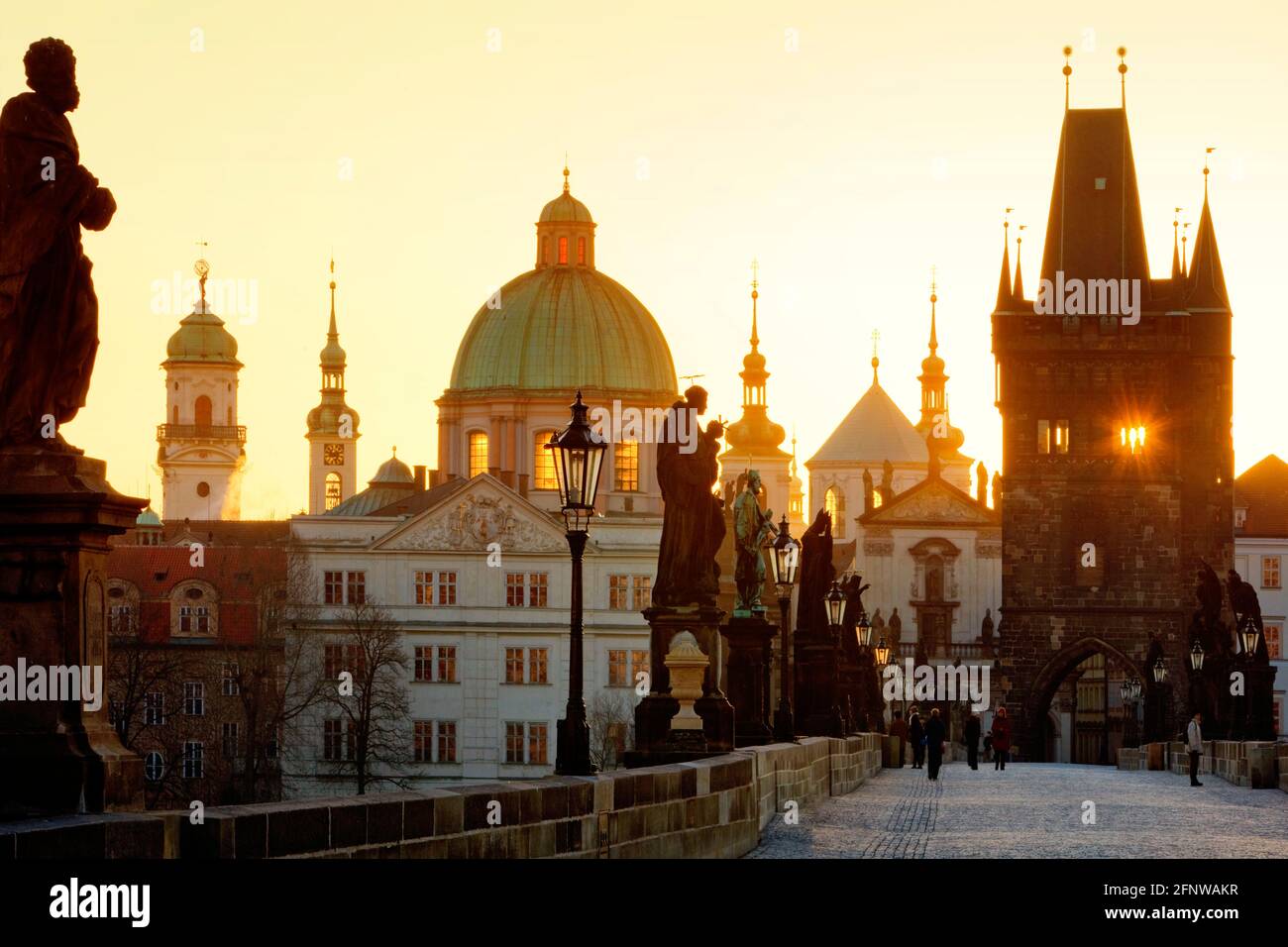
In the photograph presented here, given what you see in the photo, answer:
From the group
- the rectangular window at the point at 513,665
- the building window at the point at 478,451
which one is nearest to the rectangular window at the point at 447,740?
the rectangular window at the point at 513,665

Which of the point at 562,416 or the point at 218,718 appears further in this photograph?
the point at 562,416

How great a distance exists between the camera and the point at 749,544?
30.4 meters

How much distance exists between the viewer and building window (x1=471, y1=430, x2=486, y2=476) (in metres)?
130

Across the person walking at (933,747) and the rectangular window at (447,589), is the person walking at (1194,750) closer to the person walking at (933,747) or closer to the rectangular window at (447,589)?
the person walking at (933,747)

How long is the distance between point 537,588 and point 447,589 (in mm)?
3307

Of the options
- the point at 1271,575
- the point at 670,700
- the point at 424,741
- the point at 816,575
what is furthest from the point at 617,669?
the point at 670,700

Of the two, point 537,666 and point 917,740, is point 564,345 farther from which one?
point 917,740

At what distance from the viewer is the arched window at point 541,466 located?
12519cm

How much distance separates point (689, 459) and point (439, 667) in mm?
77397

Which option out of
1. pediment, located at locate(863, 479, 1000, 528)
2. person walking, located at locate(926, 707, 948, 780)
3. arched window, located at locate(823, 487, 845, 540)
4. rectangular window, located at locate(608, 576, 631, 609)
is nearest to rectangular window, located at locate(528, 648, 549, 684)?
rectangular window, located at locate(608, 576, 631, 609)

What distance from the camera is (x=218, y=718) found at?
282 ft

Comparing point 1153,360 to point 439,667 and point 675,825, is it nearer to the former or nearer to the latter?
point 439,667

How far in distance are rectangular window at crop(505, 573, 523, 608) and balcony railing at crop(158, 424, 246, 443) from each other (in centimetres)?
8904
